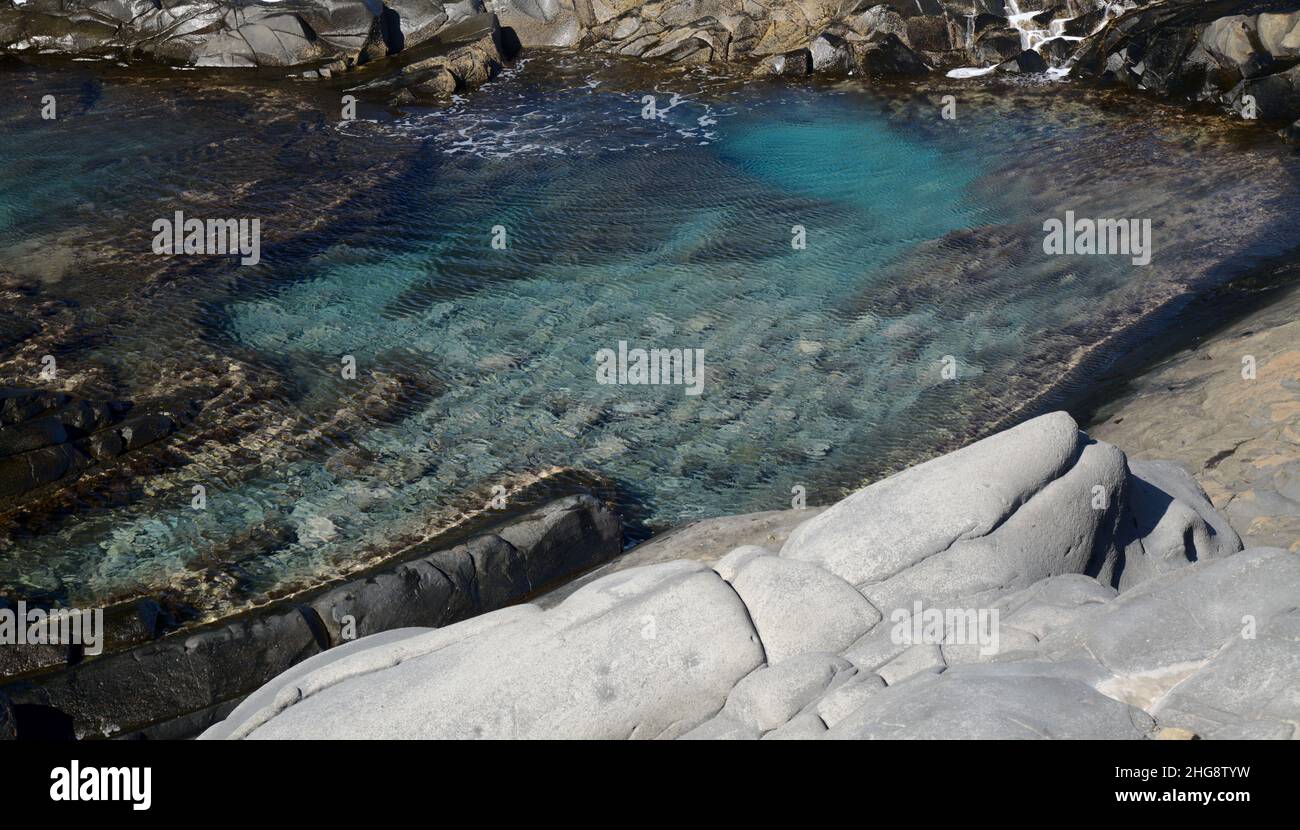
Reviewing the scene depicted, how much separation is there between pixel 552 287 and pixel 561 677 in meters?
7.09

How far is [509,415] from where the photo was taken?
9609 mm

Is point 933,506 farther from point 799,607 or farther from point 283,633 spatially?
point 283,633

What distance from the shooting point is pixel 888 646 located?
5.35 metres

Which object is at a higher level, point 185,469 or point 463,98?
point 463,98

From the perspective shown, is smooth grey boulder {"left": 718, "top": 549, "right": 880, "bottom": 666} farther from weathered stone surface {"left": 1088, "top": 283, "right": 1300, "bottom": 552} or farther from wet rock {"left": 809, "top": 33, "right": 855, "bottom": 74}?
wet rock {"left": 809, "top": 33, "right": 855, "bottom": 74}

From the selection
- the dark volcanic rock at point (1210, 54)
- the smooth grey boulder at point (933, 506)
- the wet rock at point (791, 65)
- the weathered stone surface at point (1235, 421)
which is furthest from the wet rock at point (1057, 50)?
the smooth grey boulder at point (933, 506)

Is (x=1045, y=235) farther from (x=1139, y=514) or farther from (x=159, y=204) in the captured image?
(x=159, y=204)

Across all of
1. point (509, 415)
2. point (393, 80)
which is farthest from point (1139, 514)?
point (393, 80)

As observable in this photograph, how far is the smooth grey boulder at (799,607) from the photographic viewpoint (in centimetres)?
533

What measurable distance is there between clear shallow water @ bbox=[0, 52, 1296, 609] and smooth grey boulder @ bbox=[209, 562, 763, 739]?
292cm

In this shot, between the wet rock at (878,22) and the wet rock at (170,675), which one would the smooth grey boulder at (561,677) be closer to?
the wet rock at (170,675)

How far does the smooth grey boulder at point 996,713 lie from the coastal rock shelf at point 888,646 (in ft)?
0.03

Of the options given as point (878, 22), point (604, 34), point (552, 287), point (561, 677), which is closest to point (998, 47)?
point (878, 22)
